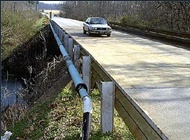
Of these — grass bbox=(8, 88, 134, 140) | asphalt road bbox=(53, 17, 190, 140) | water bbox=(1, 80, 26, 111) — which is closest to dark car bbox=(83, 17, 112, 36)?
water bbox=(1, 80, 26, 111)

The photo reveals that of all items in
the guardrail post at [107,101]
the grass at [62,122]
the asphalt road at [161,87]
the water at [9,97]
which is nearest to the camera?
the asphalt road at [161,87]

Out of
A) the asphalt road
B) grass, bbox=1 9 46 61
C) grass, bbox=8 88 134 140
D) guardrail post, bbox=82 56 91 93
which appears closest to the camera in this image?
the asphalt road

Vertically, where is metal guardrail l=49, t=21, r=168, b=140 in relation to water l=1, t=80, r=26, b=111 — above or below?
above

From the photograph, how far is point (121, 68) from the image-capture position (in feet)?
27.2

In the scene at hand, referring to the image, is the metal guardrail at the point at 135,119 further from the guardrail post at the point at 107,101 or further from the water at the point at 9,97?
the water at the point at 9,97

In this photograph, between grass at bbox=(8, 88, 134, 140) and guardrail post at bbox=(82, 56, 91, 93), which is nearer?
grass at bbox=(8, 88, 134, 140)

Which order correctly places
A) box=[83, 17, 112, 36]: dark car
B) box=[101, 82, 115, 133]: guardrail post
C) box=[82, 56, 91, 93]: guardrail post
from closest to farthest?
box=[101, 82, 115, 133]: guardrail post < box=[82, 56, 91, 93]: guardrail post < box=[83, 17, 112, 36]: dark car

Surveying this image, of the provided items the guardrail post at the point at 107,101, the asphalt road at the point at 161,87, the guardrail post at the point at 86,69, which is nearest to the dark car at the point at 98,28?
the asphalt road at the point at 161,87

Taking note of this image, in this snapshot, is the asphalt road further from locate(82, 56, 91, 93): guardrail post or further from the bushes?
the bushes

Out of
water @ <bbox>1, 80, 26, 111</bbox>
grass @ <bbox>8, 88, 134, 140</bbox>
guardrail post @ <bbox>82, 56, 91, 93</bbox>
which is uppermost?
guardrail post @ <bbox>82, 56, 91, 93</bbox>

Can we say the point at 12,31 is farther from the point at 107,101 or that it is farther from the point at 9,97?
the point at 107,101

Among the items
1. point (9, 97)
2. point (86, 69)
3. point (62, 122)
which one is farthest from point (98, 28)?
point (62, 122)

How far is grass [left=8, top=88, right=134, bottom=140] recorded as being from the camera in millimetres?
6513

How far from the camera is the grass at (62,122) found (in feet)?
21.4
